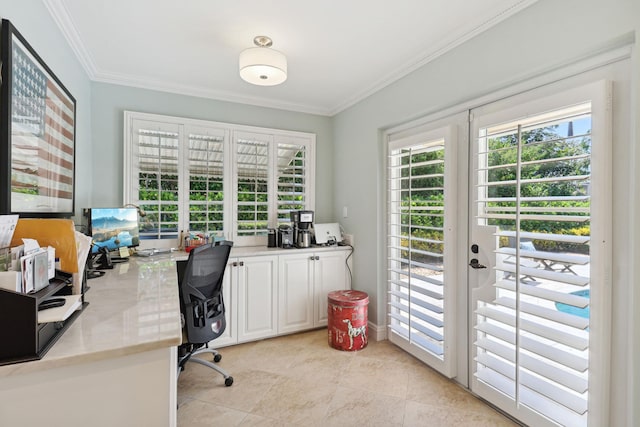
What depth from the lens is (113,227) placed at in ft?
8.17

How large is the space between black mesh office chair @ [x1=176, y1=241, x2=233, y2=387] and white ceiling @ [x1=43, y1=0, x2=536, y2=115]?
150 centimetres

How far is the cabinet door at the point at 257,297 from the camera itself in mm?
2953

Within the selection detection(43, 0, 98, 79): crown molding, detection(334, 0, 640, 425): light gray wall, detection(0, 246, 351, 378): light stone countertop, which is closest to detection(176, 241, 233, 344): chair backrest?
detection(0, 246, 351, 378): light stone countertop

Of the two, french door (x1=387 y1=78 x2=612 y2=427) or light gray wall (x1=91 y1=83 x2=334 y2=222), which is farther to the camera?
light gray wall (x1=91 y1=83 x2=334 y2=222)

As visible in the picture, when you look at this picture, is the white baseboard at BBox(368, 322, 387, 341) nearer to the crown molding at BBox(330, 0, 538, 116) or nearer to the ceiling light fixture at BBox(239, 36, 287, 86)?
the crown molding at BBox(330, 0, 538, 116)

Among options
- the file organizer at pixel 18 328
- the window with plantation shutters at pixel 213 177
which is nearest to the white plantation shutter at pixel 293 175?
the window with plantation shutters at pixel 213 177

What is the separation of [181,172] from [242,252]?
102 cm

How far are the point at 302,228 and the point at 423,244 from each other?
1349mm

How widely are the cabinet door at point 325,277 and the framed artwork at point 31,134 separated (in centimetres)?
218

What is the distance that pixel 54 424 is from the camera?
893mm

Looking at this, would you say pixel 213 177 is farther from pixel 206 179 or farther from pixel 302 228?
pixel 302 228

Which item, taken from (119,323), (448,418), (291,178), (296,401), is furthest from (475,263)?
(291,178)

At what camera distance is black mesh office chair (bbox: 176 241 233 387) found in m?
2.09

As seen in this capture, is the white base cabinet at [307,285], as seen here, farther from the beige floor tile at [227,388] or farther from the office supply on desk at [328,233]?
the beige floor tile at [227,388]
